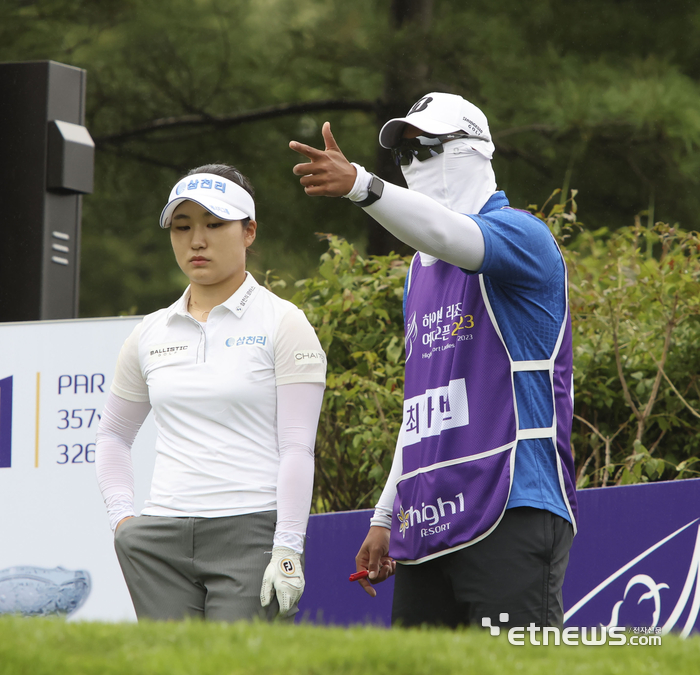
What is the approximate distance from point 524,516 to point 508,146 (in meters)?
8.18

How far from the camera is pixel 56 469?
4.36 metres

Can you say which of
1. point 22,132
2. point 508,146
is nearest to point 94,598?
point 22,132

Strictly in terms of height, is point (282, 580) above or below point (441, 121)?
below

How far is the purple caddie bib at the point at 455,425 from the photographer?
303 centimetres

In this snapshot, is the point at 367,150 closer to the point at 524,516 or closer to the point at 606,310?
the point at 606,310

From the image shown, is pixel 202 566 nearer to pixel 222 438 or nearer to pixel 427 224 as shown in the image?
pixel 222 438

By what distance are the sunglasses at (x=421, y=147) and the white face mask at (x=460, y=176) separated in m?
0.01

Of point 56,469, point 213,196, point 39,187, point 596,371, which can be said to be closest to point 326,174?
point 213,196

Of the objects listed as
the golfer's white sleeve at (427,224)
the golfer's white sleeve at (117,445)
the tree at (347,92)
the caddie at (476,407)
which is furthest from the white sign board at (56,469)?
the tree at (347,92)

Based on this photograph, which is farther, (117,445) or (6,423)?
(6,423)

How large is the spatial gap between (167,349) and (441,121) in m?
1.06

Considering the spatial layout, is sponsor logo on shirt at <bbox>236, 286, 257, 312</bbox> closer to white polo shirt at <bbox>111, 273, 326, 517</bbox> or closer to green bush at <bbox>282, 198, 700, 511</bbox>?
white polo shirt at <bbox>111, 273, 326, 517</bbox>

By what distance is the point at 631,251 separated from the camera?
556cm
